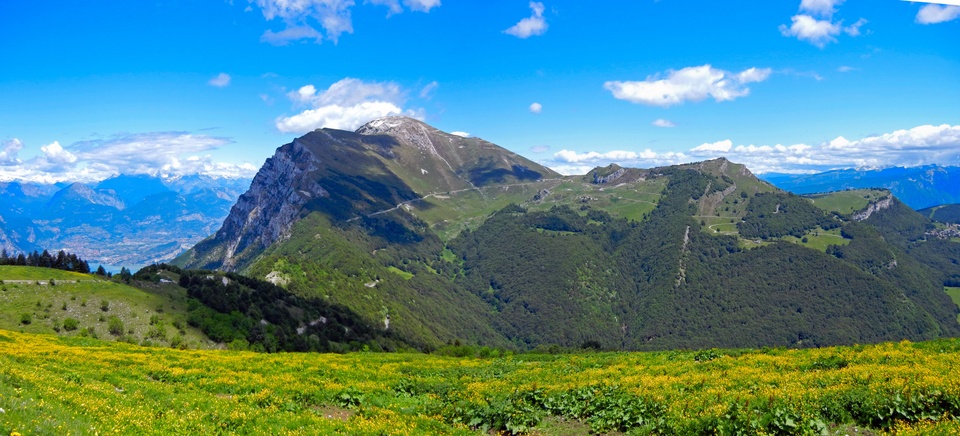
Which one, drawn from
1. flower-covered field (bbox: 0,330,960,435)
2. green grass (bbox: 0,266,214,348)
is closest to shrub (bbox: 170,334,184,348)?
green grass (bbox: 0,266,214,348)

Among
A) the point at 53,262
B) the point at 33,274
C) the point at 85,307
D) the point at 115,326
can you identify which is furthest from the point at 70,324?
the point at 53,262

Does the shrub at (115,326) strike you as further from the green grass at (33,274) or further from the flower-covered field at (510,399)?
the flower-covered field at (510,399)

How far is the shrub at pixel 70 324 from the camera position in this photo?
64.8 m

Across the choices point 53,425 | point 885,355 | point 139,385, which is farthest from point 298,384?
point 885,355

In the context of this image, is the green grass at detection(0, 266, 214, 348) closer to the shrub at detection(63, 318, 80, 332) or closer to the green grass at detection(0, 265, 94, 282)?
the green grass at detection(0, 265, 94, 282)

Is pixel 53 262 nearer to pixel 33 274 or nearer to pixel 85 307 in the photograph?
pixel 33 274

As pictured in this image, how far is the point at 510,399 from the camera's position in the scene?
1898 cm

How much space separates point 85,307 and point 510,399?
3254 inches

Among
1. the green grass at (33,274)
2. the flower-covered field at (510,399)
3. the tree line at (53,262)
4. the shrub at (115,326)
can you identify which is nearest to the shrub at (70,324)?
the shrub at (115,326)

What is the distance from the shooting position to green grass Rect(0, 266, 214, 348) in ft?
210

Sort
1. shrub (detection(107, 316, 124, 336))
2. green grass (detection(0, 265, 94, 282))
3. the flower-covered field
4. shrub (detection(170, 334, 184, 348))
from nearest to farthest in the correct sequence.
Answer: the flower-covered field < shrub (detection(107, 316, 124, 336)) < shrub (detection(170, 334, 184, 348)) < green grass (detection(0, 265, 94, 282))

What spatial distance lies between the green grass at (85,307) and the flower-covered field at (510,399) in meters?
49.5

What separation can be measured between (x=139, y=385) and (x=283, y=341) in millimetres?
81095

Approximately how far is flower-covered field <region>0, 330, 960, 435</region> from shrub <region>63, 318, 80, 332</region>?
48728mm
